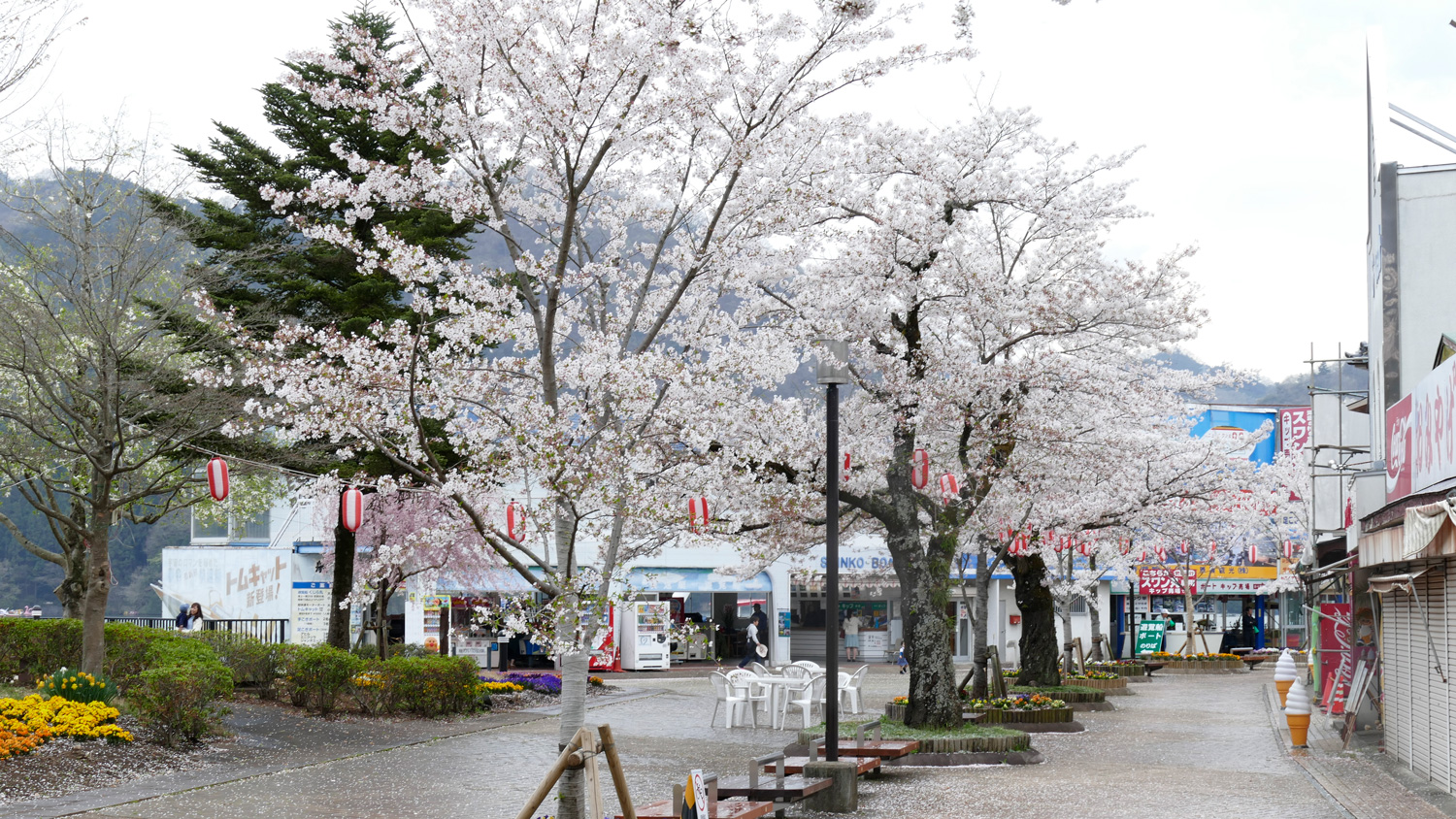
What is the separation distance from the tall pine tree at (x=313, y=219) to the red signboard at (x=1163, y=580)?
28834mm

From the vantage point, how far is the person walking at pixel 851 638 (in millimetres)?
41031

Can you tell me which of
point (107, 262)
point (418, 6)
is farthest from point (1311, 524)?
point (107, 262)

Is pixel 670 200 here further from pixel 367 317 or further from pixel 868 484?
pixel 367 317

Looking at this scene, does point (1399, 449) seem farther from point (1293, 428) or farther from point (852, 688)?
point (1293, 428)

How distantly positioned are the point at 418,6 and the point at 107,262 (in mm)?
8728

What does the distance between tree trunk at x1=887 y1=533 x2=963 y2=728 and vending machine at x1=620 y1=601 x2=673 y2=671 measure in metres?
17.8

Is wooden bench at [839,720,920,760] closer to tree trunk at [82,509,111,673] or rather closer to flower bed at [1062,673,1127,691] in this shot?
tree trunk at [82,509,111,673]

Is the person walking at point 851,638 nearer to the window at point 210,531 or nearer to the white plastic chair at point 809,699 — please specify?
the white plastic chair at point 809,699

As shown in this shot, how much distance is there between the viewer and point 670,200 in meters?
11.6

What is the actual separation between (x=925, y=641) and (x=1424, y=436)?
6527 mm

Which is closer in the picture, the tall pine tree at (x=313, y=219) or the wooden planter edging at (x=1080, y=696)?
the tall pine tree at (x=313, y=219)

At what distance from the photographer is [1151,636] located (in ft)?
135

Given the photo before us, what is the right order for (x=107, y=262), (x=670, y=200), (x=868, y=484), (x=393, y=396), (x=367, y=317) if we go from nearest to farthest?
(x=393, y=396) < (x=670, y=200) < (x=107, y=262) < (x=868, y=484) < (x=367, y=317)

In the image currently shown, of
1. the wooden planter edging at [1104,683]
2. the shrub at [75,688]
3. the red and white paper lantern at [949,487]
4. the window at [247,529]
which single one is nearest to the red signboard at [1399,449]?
the red and white paper lantern at [949,487]
